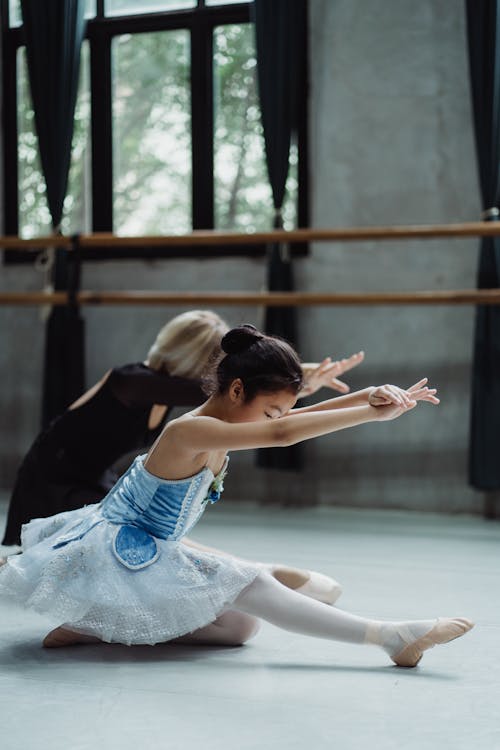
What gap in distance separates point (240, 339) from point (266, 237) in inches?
76.6

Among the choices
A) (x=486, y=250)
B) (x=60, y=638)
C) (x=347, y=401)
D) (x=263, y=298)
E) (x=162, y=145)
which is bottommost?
(x=60, y=638)

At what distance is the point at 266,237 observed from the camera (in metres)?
3.71

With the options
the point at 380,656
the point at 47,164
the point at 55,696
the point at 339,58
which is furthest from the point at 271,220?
the point at 55,696

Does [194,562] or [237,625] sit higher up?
[194,562]

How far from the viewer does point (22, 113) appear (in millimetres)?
4316

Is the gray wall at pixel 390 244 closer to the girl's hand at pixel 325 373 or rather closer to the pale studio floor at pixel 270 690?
the pale studio floor at pixel 270 690

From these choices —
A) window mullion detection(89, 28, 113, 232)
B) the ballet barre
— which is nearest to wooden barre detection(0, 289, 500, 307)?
the ballet barre

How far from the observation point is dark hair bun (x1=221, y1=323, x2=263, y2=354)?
1.81 metres

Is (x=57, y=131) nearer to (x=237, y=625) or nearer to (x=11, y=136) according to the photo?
(x=11, y=136)

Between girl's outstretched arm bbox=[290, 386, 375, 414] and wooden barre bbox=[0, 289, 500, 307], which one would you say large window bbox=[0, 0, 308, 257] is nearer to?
wooden barre bbox=[0, 289, 500, 307]

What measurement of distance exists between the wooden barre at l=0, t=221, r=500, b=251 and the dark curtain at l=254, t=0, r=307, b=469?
0.13 metres

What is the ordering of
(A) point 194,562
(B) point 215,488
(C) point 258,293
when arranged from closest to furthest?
(A) point 194,562 → (B) point 215,488 → (C) point 258,293

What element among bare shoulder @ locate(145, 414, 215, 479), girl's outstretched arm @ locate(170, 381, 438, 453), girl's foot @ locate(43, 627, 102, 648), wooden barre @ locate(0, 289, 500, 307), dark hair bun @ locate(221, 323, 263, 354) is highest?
dark hair bun @ locate(221, 323, 263, 354)

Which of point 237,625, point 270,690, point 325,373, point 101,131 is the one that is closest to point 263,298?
point 101,131
